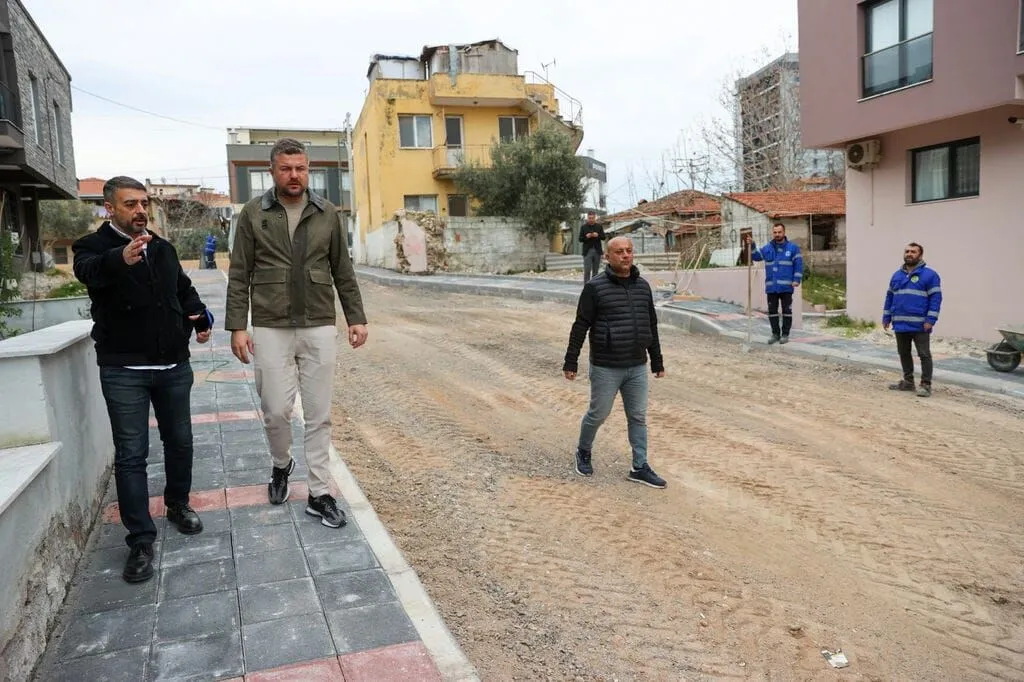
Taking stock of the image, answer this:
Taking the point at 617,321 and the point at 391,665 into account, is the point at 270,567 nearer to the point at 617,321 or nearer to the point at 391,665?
the point at 391,665

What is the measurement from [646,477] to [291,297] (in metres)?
2.96

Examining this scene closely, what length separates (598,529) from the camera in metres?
4.77

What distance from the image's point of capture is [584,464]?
19.3ft

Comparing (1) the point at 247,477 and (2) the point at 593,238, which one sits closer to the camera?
(1) the point at 247,477

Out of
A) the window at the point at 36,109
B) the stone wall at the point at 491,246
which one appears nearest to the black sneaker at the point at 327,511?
the window at the point at 36,109

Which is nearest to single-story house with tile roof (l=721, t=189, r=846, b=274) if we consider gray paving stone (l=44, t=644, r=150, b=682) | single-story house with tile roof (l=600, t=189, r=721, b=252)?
single-story house with tile roof (l=600, t=189, r=721, b=252)

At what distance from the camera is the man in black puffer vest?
5543mm

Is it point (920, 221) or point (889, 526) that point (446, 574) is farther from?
point (920, 221)

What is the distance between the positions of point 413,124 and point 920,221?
2108cm

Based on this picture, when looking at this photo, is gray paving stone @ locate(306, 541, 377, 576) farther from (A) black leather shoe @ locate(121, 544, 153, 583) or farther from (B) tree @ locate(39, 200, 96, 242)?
(B) tree @ locate(39, 200, 96, 242)

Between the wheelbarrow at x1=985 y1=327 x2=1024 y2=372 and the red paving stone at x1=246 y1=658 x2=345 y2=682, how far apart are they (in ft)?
30.3

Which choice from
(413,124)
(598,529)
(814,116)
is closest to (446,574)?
(598,529)

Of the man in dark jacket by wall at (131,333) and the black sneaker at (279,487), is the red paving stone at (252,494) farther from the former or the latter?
the man in dark jacket by wall at (131,333)

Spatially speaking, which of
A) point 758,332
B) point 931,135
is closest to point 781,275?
point 758,332
